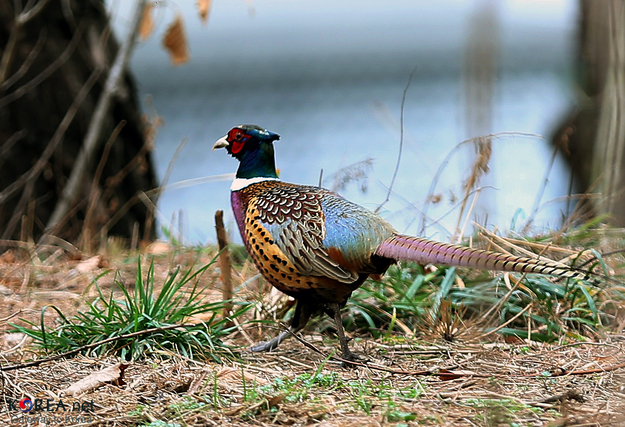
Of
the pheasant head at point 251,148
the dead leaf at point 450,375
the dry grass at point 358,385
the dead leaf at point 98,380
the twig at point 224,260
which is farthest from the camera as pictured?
the pheasant head at point 251,148

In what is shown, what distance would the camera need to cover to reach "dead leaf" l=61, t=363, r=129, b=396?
248cm

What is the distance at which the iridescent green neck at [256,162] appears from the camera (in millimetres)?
3555

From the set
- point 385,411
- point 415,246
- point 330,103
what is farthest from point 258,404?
point 330,103

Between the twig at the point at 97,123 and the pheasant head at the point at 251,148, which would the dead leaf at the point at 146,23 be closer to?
the twig at the point at 97,123

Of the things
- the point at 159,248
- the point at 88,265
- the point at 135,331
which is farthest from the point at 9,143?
the point at 135,331

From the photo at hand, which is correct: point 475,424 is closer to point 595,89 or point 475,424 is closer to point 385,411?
point 385,411

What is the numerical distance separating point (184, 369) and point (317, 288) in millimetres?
755

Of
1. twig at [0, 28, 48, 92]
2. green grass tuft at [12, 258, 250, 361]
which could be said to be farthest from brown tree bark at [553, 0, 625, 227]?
twig at [0, 28, 48, 92]

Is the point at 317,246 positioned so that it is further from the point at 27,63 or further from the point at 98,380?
the point at 27,63

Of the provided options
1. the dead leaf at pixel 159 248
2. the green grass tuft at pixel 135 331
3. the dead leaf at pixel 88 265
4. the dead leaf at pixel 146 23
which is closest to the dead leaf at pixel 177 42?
the dead leaf at pixel 146 23

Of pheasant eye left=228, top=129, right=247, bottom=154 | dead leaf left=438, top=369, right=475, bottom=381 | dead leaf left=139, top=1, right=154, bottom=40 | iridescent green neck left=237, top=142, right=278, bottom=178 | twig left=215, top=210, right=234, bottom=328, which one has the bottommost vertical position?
dead leaf left=438, top=369, right=475, bottom=381

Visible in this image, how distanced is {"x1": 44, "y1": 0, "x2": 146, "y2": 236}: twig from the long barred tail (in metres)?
4.11

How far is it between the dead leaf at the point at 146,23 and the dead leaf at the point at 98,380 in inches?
156

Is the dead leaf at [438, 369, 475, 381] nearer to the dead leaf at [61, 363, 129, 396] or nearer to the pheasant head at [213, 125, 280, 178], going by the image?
the dead leaf at [61, 363, 129, 396]
